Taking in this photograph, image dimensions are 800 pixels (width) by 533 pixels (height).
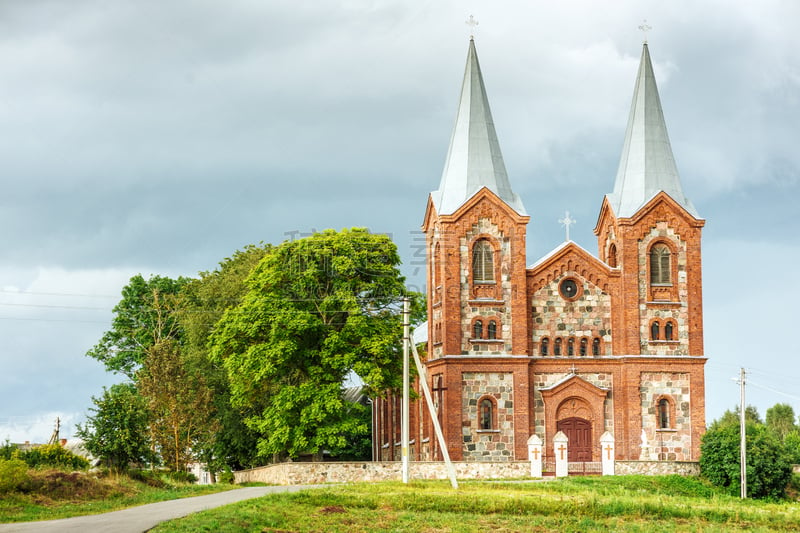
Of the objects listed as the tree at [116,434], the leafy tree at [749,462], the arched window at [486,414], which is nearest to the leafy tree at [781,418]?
the leafy tree at [749,462]

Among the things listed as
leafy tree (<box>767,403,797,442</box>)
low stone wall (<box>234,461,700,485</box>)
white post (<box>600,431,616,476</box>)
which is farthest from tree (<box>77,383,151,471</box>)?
leafy tree (<box>767,403,797,442</box>)

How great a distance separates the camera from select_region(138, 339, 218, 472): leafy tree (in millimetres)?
45906

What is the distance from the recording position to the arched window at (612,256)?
53.0 meters

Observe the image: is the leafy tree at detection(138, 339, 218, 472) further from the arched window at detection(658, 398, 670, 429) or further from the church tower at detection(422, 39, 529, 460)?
the arched window at detection(658, 398, 670, 429)

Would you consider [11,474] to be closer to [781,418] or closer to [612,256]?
[612,256]

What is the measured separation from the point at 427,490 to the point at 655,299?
2147cm

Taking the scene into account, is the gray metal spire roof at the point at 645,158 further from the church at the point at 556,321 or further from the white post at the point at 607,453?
the white post at the point at 607,453

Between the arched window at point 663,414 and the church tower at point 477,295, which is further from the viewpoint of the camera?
the arched window at point 663,414

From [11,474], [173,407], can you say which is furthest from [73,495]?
[173,407]

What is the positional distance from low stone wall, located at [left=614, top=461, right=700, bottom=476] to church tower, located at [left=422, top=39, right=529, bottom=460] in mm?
5166

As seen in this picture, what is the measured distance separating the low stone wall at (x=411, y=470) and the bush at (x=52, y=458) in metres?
7.82

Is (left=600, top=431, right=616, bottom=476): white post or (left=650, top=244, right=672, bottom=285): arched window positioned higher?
(left=650, top=244, right=672, bottom=285): arched window

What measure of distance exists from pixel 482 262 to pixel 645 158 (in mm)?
9998

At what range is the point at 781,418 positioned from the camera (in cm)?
10375
